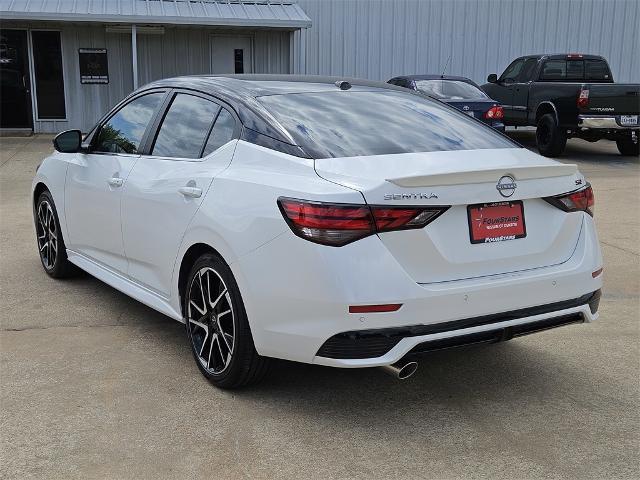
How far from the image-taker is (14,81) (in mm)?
17266

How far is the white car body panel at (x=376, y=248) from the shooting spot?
9.99ft

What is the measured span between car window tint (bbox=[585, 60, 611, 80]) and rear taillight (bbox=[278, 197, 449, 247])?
13.7m

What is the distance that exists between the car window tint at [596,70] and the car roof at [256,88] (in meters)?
12.1

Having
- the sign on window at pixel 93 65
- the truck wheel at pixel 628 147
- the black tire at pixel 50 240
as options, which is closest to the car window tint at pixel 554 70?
the truck wheel at pixel 628 147

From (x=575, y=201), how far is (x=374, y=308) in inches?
49.1

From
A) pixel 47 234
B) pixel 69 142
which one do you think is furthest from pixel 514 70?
pixel 69 142

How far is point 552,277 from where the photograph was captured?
134 inches

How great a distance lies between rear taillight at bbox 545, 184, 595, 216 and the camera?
3.47 metres

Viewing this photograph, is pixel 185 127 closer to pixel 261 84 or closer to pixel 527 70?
pixel 261 84

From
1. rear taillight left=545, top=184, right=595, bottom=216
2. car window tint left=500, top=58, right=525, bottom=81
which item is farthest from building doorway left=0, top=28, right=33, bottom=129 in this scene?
rear taillight left=545, top=184, right=595, bottom=216

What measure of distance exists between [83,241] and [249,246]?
88.4 inches

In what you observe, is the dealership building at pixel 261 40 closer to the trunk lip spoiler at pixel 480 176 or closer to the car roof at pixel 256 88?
the car roof at pixel 256 88

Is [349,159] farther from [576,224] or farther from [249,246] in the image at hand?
[576,224]

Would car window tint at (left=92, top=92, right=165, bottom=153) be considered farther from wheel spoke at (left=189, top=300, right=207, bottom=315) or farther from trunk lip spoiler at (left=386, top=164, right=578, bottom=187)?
trunk lip spoiler at (left=386, top=164, right=578, bottom=187)
